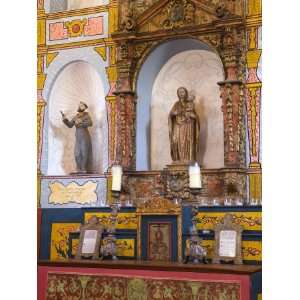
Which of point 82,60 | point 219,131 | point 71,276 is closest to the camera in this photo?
point 71,276

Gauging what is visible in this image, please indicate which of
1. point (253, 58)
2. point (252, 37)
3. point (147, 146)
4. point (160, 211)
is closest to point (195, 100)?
point (147, 146)

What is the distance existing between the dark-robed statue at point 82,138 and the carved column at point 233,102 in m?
2.30

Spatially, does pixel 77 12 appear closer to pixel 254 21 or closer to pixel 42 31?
pixel 42 31

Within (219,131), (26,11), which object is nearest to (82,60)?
(219,131)

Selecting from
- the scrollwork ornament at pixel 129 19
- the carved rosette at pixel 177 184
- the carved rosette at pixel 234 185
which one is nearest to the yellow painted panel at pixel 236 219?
the carved rosette at pixel 234 185

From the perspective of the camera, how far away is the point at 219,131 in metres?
9.23

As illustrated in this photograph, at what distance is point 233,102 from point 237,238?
189cm

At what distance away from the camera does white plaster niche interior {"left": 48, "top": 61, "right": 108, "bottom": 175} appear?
10.0m

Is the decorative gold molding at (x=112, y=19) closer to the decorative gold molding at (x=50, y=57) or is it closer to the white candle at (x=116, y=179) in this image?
the decorative gold molding at (x=50, y=57)

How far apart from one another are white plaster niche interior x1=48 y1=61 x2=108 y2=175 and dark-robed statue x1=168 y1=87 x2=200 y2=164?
1.41 m

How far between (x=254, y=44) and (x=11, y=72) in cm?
775

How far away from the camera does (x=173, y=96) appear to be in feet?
31.9

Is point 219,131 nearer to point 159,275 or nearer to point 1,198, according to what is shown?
point 159,275

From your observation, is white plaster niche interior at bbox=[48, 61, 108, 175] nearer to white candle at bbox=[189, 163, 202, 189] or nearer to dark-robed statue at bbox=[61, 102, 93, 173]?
dark-robed statue at bbox=[61, 102, 93, 173]
